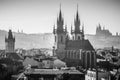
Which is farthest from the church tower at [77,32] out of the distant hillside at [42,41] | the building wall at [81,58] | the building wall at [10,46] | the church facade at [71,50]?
the distant hillside at [42,41]

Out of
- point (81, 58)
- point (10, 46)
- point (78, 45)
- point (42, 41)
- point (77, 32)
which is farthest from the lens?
point (42, 41)

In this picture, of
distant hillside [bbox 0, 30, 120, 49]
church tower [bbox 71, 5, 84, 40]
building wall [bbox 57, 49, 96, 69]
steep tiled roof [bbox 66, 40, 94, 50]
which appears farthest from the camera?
distant hillside [bbox 0, 30, 120, 49]

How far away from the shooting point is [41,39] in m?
163

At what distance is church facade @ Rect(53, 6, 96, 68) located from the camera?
192 feet

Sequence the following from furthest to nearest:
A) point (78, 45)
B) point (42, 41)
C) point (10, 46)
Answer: point (42, 41) → point (10, 46) → point (78, 45)

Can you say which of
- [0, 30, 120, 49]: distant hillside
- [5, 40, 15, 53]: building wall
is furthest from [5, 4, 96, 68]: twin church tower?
[0, 30, 120, 49]: distant hillside

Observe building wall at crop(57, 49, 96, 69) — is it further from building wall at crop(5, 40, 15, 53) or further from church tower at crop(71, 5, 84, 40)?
building wall at crop(5, 40, 15, 53)

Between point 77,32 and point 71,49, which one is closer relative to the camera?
point 71,49

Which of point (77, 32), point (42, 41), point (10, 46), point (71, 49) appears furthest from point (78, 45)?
point (42, 41)

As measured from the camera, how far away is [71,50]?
60.3 meters

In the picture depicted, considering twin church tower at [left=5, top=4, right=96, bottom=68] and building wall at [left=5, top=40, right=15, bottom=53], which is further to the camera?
building wall at [left=5, top=40, right=15, bottom=53]

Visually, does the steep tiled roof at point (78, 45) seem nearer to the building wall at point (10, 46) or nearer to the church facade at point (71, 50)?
the church facade at point (71, 50)

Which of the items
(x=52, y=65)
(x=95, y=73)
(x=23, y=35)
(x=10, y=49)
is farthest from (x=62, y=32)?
(x=23, y=35)

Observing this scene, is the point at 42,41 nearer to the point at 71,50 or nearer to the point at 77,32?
the point at 77,32
